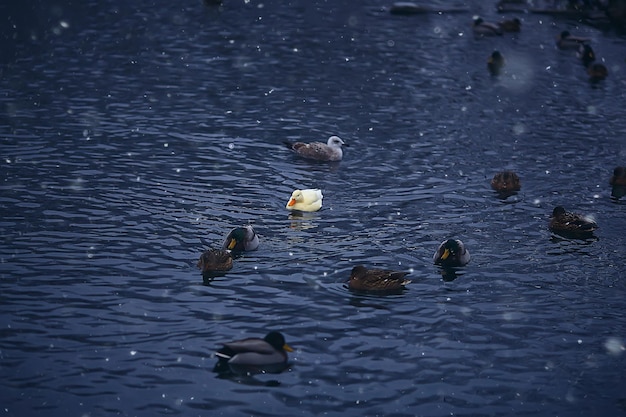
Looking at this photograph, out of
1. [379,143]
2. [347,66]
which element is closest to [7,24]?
[347,66]

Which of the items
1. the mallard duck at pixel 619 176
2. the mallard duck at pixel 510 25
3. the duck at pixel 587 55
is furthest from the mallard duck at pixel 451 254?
the mallard duck at pixel 510 25

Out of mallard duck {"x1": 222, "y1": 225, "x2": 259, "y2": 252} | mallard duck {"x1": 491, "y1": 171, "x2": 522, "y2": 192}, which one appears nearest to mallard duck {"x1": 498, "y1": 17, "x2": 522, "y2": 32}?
mallard duck {"x1": 491, "y1": 171, "x2": 522, "y2": 192}

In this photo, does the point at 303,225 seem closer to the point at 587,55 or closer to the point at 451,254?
the point at 451,254

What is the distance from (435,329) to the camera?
64.4ft

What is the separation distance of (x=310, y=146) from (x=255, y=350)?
48.8ft

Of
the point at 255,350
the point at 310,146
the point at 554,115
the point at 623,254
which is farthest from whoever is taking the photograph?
the point at 554,115

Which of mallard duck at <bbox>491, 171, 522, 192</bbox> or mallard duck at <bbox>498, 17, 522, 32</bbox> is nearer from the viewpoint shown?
mallard duck at <bbox>491, 171, 522, 192</bbox>

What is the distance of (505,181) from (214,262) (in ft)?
34.7

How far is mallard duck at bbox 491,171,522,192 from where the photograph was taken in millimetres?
28719

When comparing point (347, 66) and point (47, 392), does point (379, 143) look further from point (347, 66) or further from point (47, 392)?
point (47, 392)

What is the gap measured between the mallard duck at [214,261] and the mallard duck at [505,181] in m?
10.0

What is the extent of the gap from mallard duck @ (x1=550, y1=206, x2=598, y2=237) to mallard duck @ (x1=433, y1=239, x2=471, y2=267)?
3592 mm

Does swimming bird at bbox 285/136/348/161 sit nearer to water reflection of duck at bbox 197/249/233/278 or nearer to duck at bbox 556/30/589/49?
water reflection of duck at bbox 197/249/233/278

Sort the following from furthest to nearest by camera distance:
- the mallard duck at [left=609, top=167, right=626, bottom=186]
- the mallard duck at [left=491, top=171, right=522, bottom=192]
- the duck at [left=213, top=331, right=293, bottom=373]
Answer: the mallard duck at [left=609, top=167, right=626, bottom=186]
the mallard duck at [left=491, top=171, right=522, bottom=192]
the duck at [left=213, top=331, right=293, bottom=373]
